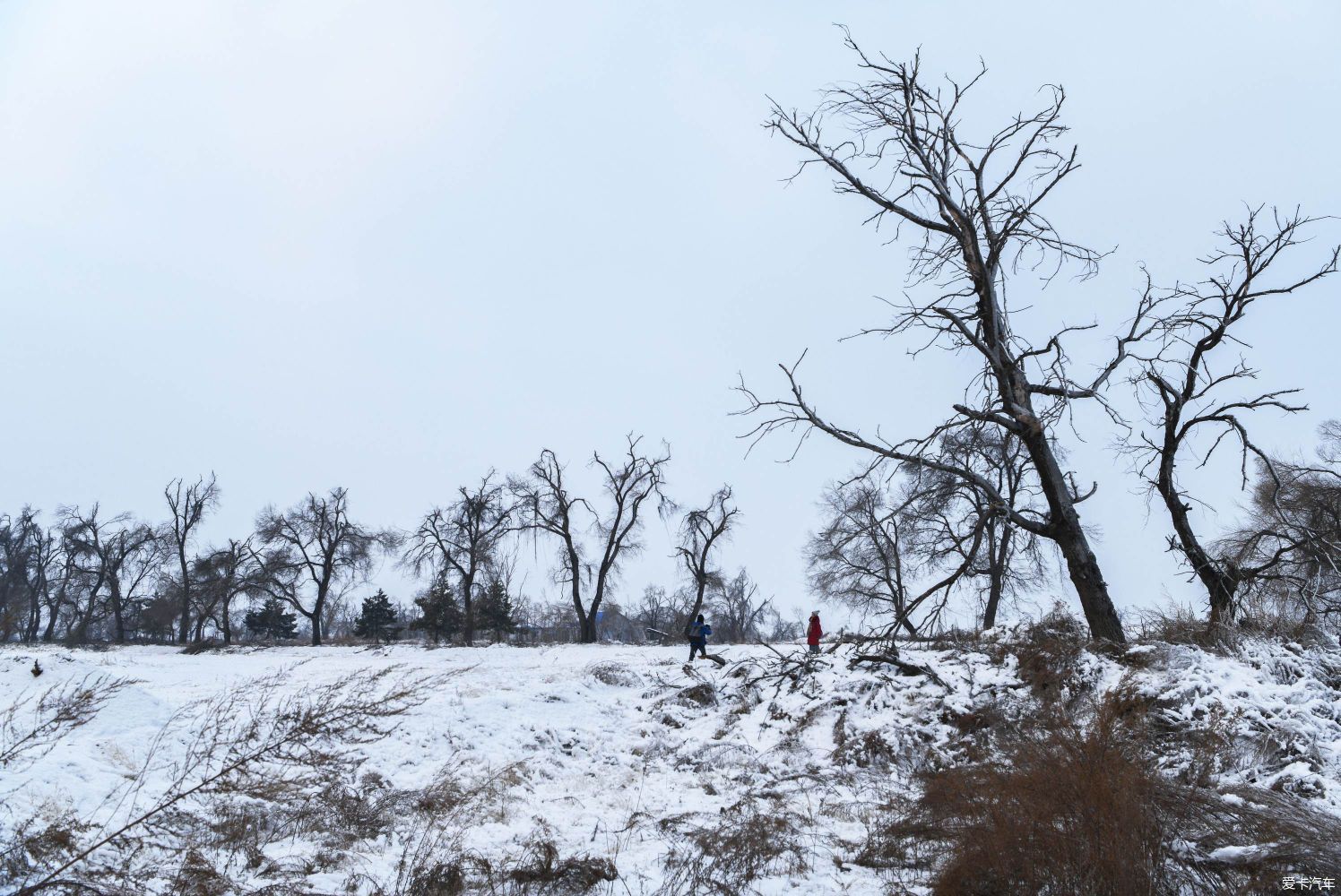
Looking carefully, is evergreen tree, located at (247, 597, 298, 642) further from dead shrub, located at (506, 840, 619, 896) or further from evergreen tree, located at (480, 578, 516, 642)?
dead shrub, located at (506, 840, 619, 896)

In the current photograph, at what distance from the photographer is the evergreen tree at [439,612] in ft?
133

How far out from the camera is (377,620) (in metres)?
51.9

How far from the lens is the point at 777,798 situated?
7.82 m

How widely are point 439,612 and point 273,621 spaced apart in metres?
18.2

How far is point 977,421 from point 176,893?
28.4ft

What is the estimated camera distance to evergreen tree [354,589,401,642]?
163ft

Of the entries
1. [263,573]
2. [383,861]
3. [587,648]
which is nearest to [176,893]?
[383,861]

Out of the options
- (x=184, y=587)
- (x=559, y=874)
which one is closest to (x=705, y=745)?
(x=559, y=874)

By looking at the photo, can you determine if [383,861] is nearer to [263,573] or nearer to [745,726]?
[745,726]

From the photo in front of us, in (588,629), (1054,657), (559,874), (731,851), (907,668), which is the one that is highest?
(588,629)

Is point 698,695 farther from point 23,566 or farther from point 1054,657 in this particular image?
point 23,566

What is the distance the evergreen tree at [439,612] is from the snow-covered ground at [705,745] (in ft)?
83.1

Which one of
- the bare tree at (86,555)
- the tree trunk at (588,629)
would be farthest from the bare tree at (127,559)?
the tree trunk at (588,629)

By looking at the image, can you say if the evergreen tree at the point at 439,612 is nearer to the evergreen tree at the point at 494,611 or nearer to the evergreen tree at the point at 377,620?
the evergreen tree at the point at 494,611
